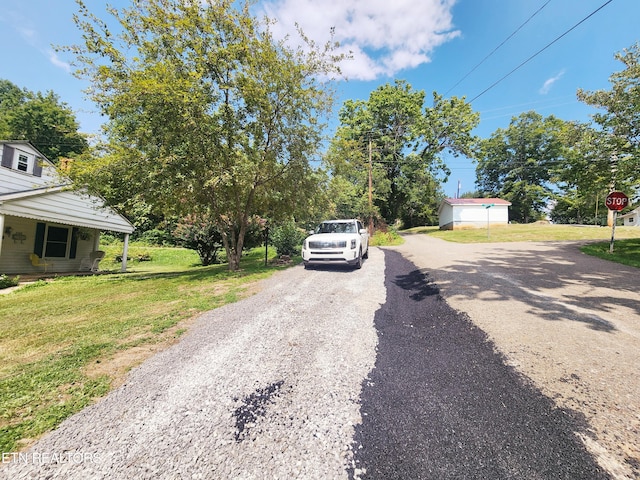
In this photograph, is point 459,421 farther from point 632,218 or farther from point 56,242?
point 632,218

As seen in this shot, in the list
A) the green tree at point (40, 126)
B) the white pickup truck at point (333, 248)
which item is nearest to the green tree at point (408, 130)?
the white pickup truck at point (333, 248)

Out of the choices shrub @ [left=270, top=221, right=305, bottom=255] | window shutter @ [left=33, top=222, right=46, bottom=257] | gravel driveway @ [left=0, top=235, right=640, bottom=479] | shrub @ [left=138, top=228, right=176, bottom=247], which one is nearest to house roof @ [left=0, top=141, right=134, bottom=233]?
window shutter @ [left=33, top=222, right=46, bottom=257]

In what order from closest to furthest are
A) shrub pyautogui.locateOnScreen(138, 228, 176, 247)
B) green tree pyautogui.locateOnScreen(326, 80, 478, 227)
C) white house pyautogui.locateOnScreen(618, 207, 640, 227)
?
shrub pyautogui.locateOnScreen(138, 228, 176, 247) → green tree pyautogui.locateOnScreen(326, 80, 478, 227) → white house pyautogui.locateOnScreen(618, 207, 640, 227)

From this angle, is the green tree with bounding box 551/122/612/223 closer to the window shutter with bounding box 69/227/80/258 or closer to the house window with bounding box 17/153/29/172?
the window shutter with bounding box 69/227/80/258

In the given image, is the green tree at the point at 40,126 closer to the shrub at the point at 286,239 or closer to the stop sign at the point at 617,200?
the shrub at the point at 286,239

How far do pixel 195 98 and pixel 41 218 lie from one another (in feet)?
26.0

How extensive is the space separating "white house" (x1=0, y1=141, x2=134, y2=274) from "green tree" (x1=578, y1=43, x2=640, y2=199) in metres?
20.5

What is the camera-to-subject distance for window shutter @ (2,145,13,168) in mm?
11267

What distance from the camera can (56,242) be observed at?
40.1 feet

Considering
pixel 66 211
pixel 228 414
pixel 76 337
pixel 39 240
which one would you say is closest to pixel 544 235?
pixel 228 414

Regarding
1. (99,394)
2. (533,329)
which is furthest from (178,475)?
(533,329)

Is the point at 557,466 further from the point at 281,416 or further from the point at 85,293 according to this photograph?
the point at 85,293

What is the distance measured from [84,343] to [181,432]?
271 cm

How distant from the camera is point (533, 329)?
3.89 m
